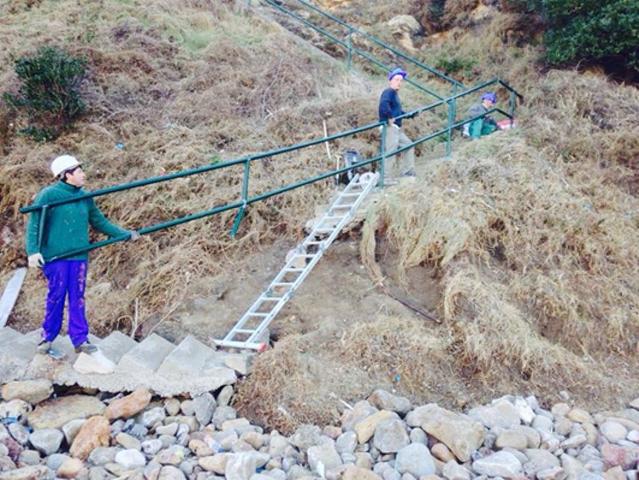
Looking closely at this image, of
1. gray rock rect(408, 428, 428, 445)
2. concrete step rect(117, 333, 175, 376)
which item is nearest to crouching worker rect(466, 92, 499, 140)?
gray rock rect(408, 428, 428, 445)

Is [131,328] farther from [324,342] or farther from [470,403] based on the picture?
[470,403]

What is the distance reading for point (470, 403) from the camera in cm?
390

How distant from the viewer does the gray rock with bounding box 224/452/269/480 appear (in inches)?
118

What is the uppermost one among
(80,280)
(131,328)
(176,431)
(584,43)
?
(584,43)

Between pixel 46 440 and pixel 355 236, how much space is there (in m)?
3.34

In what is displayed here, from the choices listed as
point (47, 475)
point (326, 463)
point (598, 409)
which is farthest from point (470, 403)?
point (47, 475)

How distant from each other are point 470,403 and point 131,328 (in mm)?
3005

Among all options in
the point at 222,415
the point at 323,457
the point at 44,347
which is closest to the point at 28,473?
the point at 44,347

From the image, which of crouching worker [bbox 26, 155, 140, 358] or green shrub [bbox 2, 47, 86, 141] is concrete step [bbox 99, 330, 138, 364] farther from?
green shrub [bbox 2, 47, 86, 141]

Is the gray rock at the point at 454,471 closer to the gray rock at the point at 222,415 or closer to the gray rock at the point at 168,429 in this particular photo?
the gray rock at the point at 222,415

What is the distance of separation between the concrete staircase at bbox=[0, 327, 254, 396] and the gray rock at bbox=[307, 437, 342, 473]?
0.95 m

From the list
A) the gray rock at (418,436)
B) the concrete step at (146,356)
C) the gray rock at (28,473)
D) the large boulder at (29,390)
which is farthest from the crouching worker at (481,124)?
the gray rock at (28,473)

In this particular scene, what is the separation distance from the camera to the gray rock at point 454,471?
302cm

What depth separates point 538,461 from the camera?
3.23m
